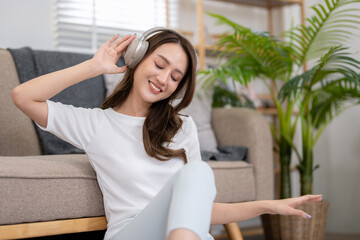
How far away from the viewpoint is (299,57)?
7.07 ft

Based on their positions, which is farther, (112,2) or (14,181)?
(112,2)

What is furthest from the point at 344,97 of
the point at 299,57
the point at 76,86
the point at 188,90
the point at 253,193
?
the point at 76,86

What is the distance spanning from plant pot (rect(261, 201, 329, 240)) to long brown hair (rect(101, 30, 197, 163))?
85 cm

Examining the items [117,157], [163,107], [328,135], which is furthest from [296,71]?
[117,157]

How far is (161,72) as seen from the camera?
124 centimetres

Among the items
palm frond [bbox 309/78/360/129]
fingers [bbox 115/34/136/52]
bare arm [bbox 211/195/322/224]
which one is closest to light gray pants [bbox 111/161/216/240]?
bare arm [bbox 211/195/322/224]

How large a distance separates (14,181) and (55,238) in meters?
0.55

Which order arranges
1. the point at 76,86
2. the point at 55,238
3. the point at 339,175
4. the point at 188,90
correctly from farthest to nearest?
the point at 339,175 < the point at 76,86 < the point at 55,238 < the point at 188,90

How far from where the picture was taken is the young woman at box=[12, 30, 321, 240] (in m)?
1.17

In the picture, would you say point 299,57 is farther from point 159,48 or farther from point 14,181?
point 14,181

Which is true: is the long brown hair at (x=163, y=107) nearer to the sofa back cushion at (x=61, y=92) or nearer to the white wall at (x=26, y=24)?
the sofa back cushion at (x=61, y=92)

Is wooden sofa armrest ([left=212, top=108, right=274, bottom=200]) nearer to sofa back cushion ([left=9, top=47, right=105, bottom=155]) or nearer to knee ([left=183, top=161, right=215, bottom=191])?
sofa back cushion ([left=9, top=47, right=105, bottom=155])

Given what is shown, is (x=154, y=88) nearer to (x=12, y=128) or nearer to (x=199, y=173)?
(x=199, y=173)

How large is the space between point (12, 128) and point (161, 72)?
0.81m
